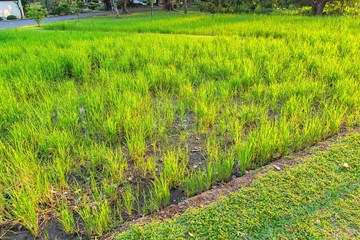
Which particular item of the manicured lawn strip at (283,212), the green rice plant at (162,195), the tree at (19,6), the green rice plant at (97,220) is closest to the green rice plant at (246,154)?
the manicured lawn strip at (283,212)

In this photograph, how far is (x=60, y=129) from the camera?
2.37 metres

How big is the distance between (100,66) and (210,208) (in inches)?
135

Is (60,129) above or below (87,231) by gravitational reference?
above

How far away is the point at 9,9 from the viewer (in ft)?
78.4

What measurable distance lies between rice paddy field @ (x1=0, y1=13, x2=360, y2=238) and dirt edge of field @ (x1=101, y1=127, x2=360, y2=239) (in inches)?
2.6

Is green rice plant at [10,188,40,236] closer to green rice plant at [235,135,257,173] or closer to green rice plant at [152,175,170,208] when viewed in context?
green rice plant at [152,175,170,208]

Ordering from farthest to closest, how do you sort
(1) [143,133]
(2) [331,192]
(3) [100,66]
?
(3) [100,66] → (1) [143,133] → (2) [331,192]

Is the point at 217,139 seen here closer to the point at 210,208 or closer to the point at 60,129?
the point at 210,208

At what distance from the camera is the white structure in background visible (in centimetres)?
2352

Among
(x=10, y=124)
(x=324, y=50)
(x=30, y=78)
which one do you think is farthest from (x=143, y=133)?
(x=324, y=50)

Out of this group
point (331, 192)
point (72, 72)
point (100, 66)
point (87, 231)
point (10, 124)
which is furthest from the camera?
point (100, 66)

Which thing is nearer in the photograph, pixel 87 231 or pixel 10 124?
pixel 87 231

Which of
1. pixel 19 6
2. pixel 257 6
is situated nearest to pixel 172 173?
pixel 257 6

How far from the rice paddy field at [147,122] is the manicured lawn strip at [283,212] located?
0.69 feet
